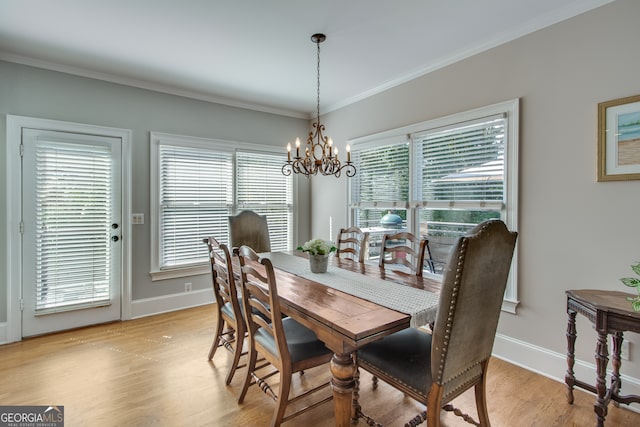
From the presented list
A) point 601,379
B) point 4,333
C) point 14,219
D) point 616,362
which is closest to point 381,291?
point 601,379

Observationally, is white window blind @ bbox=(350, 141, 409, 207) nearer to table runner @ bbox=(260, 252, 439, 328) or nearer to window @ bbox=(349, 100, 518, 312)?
window @ bbox=(349, 100, 518, 312)

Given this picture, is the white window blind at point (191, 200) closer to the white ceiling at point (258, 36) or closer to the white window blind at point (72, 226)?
the white window blind at point (72, 226)

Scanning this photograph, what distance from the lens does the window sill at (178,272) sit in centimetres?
369

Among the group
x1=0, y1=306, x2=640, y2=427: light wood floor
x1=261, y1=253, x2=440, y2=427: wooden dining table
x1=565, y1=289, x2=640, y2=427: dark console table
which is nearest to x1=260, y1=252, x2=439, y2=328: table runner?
x1=261, y1=253, x2=440, y2=427: wooden dining table

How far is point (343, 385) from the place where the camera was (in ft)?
4.74

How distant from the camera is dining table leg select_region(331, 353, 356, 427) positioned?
1437 mm

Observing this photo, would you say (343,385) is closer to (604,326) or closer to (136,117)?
(604,326)

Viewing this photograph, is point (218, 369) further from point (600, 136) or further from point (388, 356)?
point (600, 136)

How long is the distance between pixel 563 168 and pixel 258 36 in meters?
2.53

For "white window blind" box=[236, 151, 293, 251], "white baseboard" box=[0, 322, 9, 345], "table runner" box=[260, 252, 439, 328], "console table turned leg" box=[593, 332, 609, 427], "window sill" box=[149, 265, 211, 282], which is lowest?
"white baseboard" box=[0, 322, 9, 345]

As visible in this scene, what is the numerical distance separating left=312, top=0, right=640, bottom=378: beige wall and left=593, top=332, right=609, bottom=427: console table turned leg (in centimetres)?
Answer: 43

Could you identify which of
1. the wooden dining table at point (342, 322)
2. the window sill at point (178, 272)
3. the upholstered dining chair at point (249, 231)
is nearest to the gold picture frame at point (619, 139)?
the wooden dining table at point (342, 322)

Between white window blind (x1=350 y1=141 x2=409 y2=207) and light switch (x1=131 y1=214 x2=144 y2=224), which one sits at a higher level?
white window blind (x1=350 y1=141 x2=409 y2=207)

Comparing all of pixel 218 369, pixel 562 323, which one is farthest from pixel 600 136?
pixel 218 369
